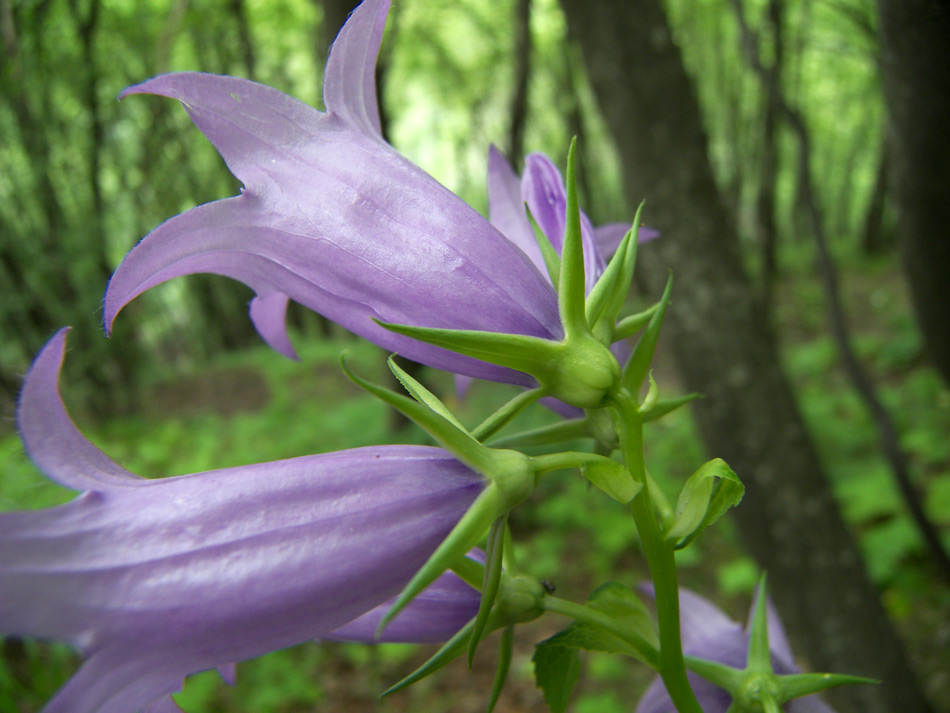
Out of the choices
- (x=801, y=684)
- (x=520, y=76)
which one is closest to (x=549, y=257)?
(x=801, y=684)

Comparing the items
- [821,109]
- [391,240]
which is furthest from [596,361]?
[821,109]

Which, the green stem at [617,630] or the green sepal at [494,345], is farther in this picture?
the green stem at [617,630]

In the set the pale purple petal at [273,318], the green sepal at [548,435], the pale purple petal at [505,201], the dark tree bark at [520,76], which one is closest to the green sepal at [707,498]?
the green sepal at [548,435]

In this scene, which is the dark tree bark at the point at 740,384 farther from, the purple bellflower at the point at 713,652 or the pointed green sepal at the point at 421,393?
the pointed green sepal at the point at 421,393

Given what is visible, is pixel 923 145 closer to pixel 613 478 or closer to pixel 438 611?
pixel 613 478

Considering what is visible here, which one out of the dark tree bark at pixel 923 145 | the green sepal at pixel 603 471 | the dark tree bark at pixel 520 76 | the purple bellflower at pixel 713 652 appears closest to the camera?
the green sepal at pixel 603 471

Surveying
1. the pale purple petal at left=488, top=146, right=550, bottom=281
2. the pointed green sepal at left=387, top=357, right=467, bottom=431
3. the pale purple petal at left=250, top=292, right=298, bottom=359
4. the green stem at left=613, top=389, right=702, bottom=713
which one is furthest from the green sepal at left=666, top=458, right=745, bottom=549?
the pale purple petal at left=250, top=292, right=298, bottom=359

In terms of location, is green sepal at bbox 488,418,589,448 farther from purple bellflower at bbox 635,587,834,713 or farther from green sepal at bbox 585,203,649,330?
purple bellflower at bbox 635,587,834,713

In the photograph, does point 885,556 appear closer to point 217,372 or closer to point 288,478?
point 288,478
